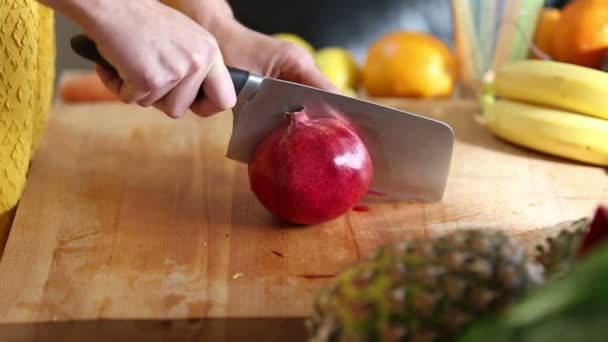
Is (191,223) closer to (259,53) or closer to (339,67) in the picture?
(259,53)

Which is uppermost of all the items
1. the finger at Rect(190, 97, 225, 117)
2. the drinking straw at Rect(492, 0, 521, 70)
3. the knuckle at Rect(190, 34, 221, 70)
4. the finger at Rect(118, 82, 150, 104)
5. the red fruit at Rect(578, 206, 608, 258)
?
the red fruit at Rect(578, 206, 608, 258)

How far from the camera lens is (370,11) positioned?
1633 mm

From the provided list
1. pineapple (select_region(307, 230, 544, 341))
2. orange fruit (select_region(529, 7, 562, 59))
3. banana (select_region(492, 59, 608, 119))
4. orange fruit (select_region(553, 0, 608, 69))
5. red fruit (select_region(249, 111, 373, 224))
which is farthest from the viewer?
orange fruit (select_region(529, 7, 562, 59))

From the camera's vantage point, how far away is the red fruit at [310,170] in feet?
2.73

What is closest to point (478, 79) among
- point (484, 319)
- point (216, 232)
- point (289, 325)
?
point (216, 232)

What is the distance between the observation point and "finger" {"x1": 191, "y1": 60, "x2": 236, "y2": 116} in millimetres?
827

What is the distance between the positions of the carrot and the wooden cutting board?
172 millimetres

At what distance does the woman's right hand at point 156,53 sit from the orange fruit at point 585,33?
0.57m

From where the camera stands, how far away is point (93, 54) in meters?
0.82

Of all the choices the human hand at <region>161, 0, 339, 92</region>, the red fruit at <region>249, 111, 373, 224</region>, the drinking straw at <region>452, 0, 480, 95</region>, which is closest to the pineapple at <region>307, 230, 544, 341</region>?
the red fruit at <region>249, 111, 373, 224</region>

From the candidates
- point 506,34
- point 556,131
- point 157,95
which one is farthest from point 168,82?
point 506,34

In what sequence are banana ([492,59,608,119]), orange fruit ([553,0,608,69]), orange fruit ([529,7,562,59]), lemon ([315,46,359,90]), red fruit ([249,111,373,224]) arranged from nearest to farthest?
red fruit ([249,111,373,224]) < banana ([492,59,608,119]) < orange fruit ([553,0,608,69]) < orange fruit ([529,7,562,59]) < lemon ([315,46,359,90])

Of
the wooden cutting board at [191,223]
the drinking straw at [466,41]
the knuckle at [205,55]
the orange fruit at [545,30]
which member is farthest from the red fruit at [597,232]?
the drinking straw at [466,41]

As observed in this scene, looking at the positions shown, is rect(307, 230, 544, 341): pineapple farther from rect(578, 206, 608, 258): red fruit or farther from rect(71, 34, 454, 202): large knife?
rect(71, 34, 454, 202): large knife
